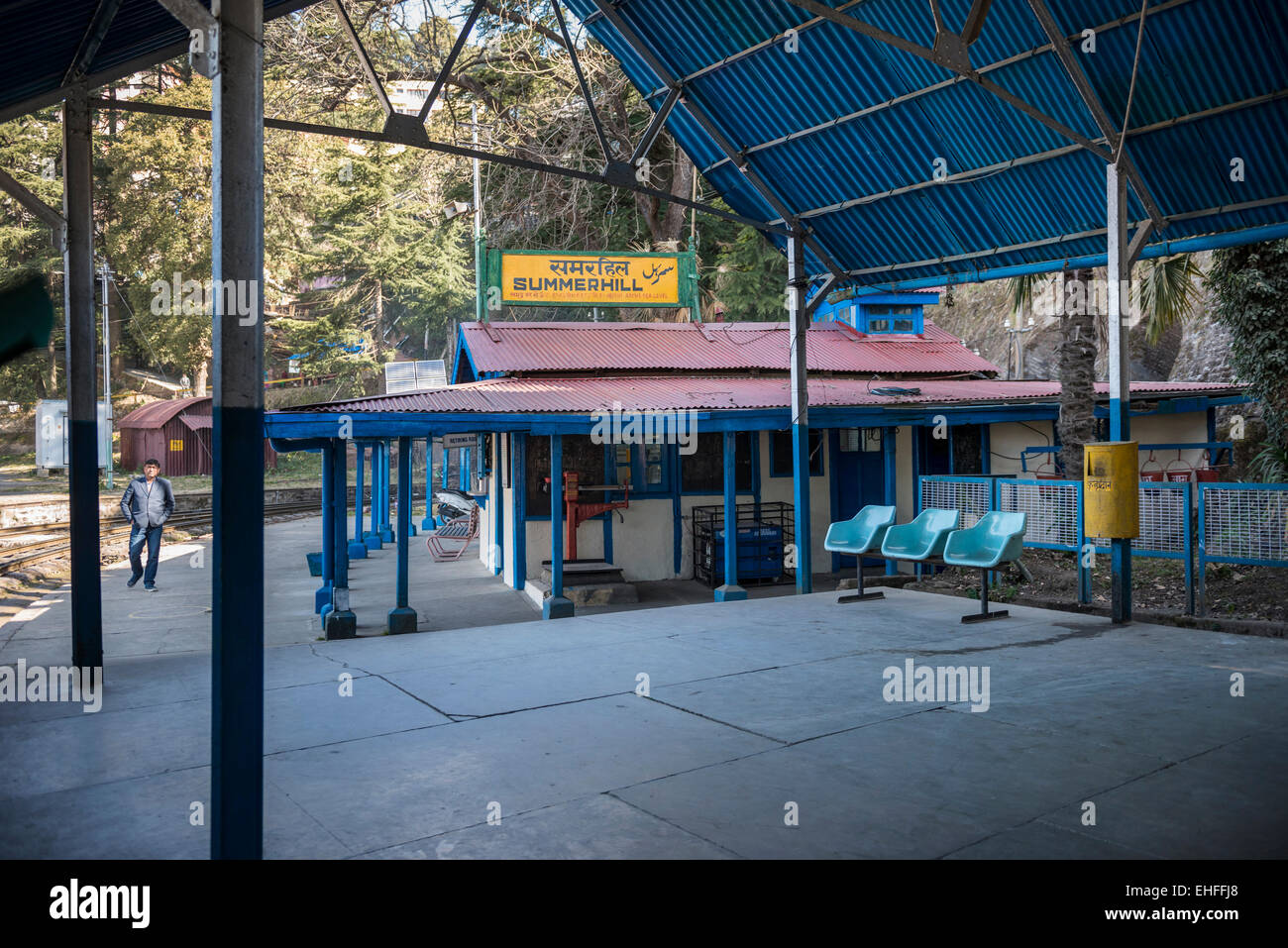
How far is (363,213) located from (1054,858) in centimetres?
4731

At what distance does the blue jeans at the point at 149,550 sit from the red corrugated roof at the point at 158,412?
26195mm

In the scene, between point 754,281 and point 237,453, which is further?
point 754,281

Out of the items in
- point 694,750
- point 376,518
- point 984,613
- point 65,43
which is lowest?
point 694,750

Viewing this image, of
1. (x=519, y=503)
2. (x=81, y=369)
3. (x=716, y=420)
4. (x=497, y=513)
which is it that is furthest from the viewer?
(x=497, y=513)

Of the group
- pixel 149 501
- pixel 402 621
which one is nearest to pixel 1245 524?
pixel 402 621

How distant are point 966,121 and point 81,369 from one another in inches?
370

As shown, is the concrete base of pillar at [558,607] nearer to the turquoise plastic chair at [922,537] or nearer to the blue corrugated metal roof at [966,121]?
the turquoise plastic chair at [922,537]

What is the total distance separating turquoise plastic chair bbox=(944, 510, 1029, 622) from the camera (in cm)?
959

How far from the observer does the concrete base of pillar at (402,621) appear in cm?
1224

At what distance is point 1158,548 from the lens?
404 inches

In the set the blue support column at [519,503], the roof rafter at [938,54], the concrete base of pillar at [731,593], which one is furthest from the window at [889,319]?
the roof rafter at [938,54]

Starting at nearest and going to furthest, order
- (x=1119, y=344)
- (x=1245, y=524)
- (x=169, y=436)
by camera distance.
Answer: (x=1245, y=524)
(x=1119, y=344)
(x=169, y=436)

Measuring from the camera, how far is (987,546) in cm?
1008

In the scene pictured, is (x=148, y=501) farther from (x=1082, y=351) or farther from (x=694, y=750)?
(x=1082, y=351)
